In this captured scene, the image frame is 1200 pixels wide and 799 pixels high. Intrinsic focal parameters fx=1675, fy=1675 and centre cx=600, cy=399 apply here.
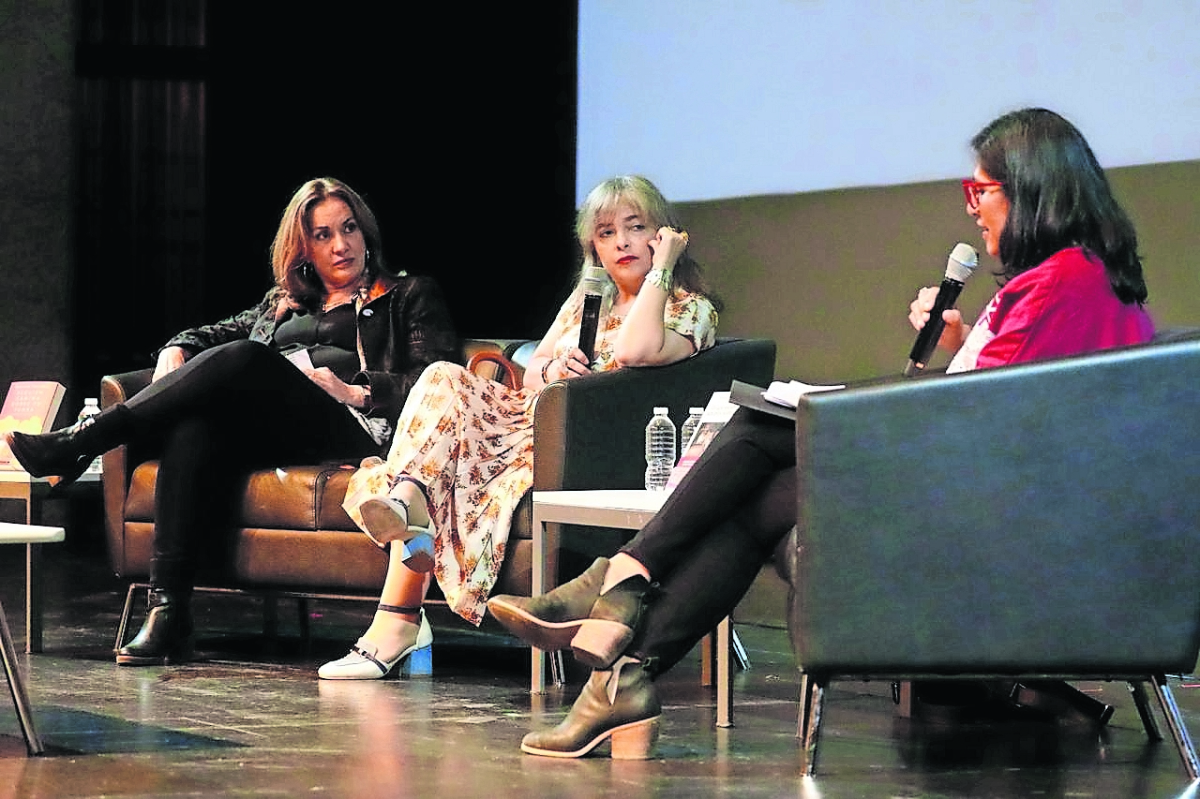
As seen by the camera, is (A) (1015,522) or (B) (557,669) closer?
(A) (1015,522)

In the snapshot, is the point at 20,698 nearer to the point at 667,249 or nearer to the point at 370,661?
the point at 370,661

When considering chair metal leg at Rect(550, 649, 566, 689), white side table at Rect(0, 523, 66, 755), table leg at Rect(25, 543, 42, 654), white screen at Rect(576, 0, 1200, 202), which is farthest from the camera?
white screen at Rect(576, 0, 1200, 202)

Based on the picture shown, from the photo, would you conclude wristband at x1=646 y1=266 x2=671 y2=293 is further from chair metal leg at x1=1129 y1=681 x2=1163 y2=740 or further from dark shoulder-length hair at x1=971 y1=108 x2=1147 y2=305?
chair metal leg at x1=1129 y1=681 x2=1163 y2=740

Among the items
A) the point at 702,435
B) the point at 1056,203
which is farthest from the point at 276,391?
the point at 1056,203

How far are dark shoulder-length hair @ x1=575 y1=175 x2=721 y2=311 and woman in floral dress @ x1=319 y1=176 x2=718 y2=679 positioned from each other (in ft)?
0.04

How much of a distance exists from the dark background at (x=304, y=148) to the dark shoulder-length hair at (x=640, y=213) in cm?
237

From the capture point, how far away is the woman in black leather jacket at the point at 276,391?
358 centimetres

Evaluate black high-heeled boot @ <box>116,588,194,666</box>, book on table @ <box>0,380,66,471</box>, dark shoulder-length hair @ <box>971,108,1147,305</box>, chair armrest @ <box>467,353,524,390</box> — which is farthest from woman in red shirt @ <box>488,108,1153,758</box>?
book on table @ <box>0,380,66,471</box>

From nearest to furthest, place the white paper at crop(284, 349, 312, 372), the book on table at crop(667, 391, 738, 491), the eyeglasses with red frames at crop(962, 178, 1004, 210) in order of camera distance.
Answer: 1. the eyeglasses with red frames at crop(962, 178, 1004, 210)
2. the book on table at crop(667, 391, 738, 491)
3. the white paper at crop(284, 349, 312, 372)

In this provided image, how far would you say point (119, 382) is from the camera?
154 inches

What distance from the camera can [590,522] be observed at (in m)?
3.02

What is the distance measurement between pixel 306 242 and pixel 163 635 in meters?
1.08

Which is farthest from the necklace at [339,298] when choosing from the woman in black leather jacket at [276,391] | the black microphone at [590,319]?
the black microphone at [590,319]

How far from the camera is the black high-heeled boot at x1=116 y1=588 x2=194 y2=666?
3.52 m
